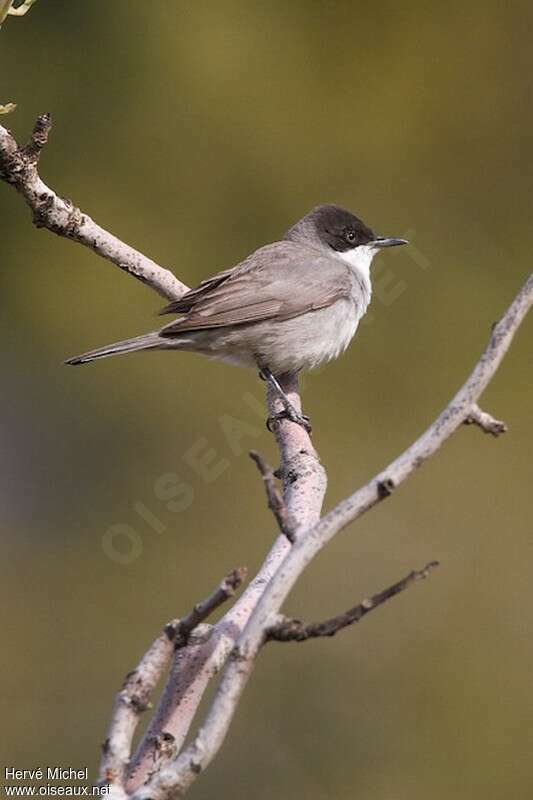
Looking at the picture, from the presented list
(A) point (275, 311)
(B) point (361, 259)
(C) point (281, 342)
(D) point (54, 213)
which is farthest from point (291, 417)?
(B) point (361, 259)

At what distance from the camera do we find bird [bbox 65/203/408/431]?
16.4 feet

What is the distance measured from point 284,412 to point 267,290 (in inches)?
33.8

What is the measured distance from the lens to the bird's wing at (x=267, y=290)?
5008 millimetres

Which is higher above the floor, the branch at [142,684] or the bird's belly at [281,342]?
the bird's belly at [281,342]

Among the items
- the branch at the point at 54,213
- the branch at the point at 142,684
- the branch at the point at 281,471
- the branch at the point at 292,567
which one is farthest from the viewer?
the branch at the point at 54,213

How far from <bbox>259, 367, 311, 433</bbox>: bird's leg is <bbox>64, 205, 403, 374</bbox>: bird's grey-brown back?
0.42ft

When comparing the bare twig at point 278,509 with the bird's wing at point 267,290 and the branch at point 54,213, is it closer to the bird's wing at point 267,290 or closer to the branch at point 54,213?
the branch at point 54,213

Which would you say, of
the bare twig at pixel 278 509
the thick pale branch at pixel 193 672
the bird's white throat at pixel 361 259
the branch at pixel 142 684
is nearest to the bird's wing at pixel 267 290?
the bird's white throat at pixel 361 259

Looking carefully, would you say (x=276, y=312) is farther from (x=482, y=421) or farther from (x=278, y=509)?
(x=278, y=509)

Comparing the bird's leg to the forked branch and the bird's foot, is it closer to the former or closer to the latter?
the bird's foot

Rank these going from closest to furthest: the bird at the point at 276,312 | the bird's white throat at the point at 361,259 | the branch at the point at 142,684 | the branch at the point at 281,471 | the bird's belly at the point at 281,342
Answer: the branch at the point at 142,684
the branch at the point at 281,471
the bird at the point at 276,312
the bird's belly at the point at 281,342
the bird's white throat at the point at 361,259

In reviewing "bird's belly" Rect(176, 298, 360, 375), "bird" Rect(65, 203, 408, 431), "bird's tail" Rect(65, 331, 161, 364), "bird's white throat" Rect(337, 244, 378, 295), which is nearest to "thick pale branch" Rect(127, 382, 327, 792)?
"bird's tail" Rect(65, 331, 161, 364)

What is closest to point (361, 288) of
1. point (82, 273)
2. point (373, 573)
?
point (373, 573)

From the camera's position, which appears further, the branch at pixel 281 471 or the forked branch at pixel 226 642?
the branch at pixel 281 471
